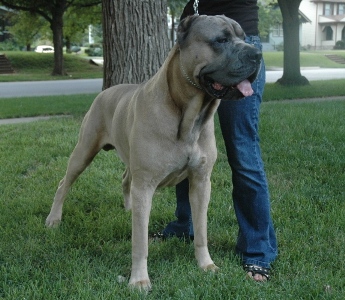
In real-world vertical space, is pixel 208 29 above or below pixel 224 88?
above

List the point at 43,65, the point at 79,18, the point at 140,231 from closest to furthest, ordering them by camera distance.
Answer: the point at 140,231, the point at 79,18, the point at 43,65

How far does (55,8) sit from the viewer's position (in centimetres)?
2558

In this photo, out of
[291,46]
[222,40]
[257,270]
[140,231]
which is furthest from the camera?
[291,46]

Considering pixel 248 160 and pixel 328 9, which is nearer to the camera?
pixel 248 160

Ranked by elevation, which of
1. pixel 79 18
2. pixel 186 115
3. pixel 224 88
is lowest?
pixel 186 115

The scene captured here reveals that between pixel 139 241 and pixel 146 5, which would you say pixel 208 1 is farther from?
pixel 146 5

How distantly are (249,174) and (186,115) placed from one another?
27.9 inches

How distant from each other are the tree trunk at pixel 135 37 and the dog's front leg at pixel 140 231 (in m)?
4.61

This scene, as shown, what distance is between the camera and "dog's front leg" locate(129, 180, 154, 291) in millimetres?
3361

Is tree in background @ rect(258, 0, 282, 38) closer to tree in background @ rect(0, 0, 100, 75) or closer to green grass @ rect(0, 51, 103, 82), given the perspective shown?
green grass @ rect(0, 51, 103, 82)

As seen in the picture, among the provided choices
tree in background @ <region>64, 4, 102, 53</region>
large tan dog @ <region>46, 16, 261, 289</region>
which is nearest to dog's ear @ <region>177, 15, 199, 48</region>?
large tan dog @ <region>46, 16, 261, 289</region>

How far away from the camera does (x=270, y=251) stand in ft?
12.2

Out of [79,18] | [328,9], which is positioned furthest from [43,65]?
[328,9]

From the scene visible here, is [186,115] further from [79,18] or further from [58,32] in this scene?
[79,18]
